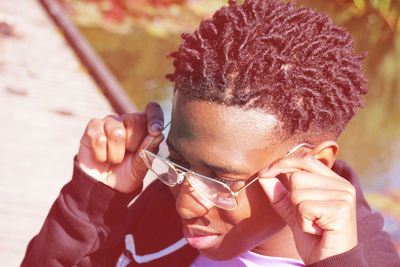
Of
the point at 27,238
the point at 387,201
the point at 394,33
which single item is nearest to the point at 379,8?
the point at 394,33

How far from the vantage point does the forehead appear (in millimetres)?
1743

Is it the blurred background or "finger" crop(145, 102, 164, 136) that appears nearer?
"finger" crop(145, 102, 164, 136)

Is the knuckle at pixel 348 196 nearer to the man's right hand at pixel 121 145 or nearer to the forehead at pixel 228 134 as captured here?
the forehead at pixel 228 134

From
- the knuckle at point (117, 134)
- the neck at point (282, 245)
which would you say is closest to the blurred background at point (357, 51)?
the neck at point (282, 245)

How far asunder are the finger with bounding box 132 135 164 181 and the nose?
0.23 meters

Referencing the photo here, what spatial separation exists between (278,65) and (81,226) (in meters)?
1.09

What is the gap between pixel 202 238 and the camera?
198 centimetres

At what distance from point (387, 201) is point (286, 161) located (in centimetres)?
400

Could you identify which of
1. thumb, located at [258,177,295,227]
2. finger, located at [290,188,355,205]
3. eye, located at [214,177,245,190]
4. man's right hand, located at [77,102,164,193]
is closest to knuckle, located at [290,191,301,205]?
finger, located at [290,188,355,205]

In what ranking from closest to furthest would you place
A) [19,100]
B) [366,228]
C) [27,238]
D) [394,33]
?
1. [366,228]
2. [27,238]
3. [19,100]
4. [394,33]

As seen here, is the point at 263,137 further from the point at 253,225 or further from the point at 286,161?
the point at 253,225

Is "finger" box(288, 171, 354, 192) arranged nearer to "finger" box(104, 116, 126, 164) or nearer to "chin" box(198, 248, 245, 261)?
"chin" box(198, 248, 245, 261)

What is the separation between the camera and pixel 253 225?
1.93 metres

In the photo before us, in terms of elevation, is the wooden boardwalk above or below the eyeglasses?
below
